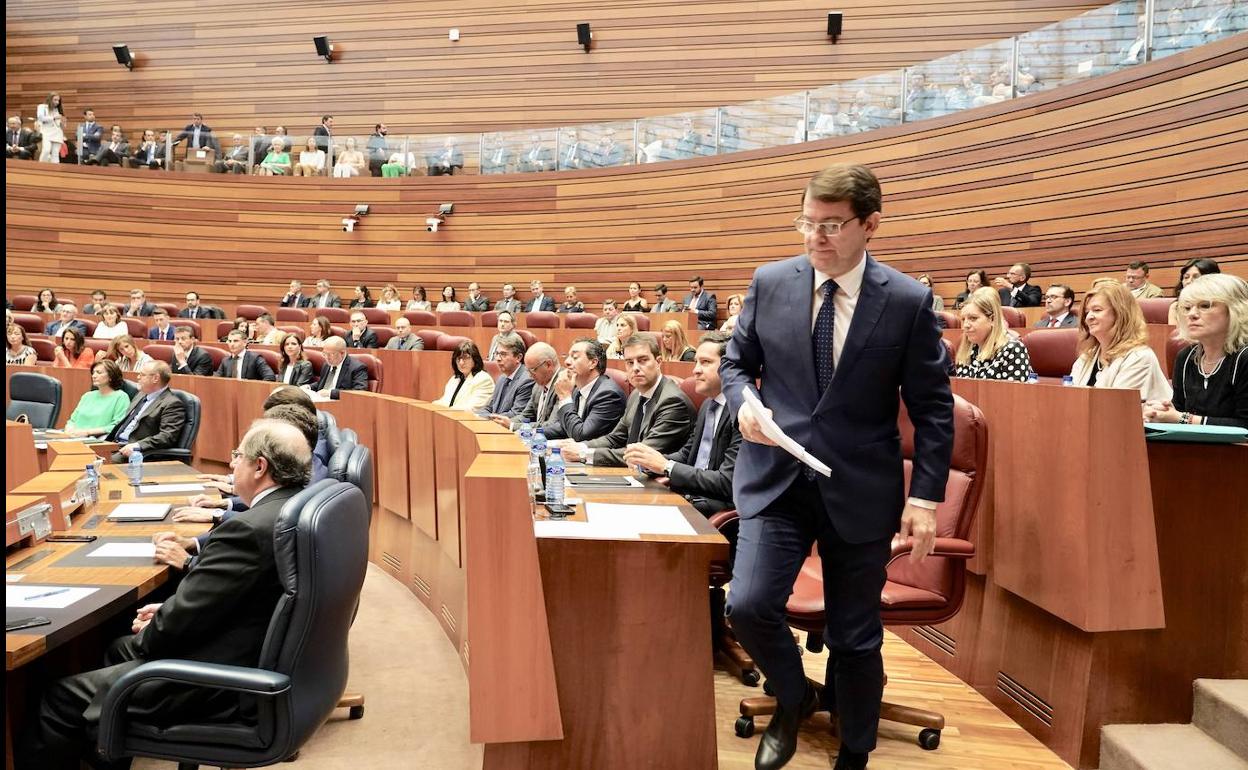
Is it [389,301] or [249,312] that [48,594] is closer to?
[389,301]

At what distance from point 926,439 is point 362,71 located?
1192cm

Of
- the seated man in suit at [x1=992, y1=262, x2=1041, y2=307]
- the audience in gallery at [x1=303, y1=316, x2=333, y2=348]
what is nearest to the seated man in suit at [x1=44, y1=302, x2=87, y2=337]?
the audience in gallery at [x1=303, y1=316, x2=333, y2=348]

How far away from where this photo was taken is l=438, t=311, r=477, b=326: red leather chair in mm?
8802

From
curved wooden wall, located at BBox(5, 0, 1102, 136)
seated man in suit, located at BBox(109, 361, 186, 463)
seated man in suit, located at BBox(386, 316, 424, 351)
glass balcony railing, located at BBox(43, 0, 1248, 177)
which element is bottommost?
seated man in suit, located at BBox(109, 361, 186, 463)

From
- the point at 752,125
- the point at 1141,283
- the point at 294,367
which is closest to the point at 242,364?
the point at 294,367

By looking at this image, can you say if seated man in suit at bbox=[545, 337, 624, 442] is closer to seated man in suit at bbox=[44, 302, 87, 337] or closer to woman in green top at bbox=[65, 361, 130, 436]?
woman in green top at bbox=[65, 361, 130, 436]

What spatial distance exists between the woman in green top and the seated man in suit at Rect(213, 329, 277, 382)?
3.22 feet

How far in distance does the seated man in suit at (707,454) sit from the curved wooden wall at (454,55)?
828 centimetres

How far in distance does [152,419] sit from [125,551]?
2656 millimetres

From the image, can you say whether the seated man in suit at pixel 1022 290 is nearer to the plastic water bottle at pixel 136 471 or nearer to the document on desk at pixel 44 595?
the plastic water bottle at pixel 136 471

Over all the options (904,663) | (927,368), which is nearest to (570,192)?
(904,663)

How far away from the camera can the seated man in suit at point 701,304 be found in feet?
27.0

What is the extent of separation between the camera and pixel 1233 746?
192 cm

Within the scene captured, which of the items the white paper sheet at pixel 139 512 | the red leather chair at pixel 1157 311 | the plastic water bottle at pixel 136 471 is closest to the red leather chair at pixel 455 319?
the plastic water bottle at pixel 136 471
